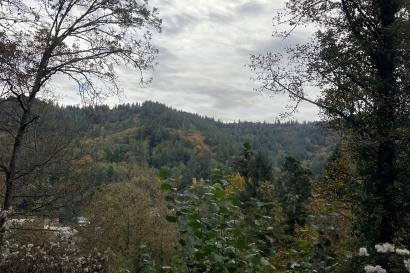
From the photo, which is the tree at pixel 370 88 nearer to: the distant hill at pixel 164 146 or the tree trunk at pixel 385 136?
the tree trunk at pixel 385 136

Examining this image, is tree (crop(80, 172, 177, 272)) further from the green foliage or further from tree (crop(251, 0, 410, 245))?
the green foliage

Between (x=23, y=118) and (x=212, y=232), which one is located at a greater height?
(x=23, y=118)

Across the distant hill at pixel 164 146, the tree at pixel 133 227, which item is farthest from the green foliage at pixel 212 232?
the distant hill at pixel 164 146

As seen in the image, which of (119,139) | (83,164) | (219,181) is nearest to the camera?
(219,181)

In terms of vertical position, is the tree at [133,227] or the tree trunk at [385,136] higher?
the tree trunk at [385,136]

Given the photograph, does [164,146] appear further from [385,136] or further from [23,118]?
[23,118]

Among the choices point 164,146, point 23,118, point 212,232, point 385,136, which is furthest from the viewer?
point 164,146

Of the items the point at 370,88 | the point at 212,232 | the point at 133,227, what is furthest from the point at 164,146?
the point at 212,232

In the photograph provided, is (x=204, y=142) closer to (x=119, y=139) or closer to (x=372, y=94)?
(x=119, y=139)

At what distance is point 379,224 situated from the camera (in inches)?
398

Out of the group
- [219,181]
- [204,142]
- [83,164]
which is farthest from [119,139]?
[219,181]

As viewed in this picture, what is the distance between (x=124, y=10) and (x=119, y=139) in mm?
140698

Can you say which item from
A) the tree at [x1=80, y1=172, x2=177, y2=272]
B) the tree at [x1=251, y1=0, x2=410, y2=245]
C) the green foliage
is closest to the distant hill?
the tree at [x1=80, y1=172, x2=177, y2=272]

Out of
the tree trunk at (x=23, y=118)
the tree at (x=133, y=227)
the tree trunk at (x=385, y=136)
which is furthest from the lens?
the tree at (x=133, y=227)
